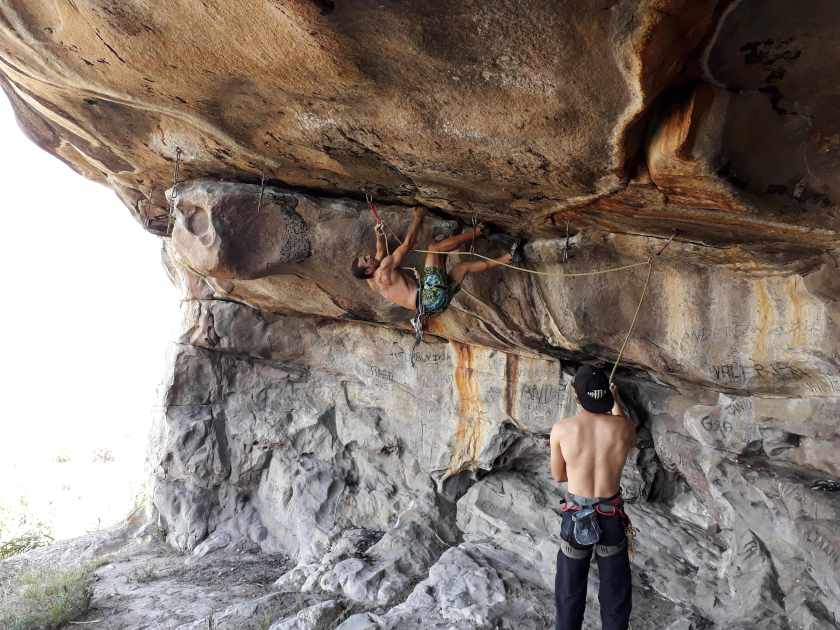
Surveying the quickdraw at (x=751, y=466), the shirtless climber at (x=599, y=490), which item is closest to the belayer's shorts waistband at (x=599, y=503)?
the shirtless climber at (x=599, y=490)

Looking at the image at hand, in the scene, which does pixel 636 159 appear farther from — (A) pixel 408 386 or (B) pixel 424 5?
(A) pixel 408 386

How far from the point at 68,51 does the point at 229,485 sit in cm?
570

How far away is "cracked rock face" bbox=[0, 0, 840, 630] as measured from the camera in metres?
2.24

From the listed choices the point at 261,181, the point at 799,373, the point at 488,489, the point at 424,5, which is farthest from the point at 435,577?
the point at 424,5

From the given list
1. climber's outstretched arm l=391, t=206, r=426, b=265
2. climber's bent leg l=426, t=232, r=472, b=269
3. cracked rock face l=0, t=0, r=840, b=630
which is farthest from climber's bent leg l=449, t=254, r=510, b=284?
climber's outstretched arm l=391, t=206, r=426, b=265

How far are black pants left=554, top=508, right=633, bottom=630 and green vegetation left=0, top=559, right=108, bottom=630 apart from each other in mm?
4691

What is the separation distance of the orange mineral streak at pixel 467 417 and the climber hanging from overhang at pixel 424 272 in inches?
69.9

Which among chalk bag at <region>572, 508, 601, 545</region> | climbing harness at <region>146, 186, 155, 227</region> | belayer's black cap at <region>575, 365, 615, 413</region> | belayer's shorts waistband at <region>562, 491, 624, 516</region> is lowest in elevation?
chalk bag at <region>572, 508, 601, 545</region>

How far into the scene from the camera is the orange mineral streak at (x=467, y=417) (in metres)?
5.86

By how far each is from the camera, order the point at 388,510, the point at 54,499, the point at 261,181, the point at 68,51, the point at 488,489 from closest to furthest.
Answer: the point at 68,51, the point at 261,181, the point at 488,489, the point at 388,510, the point at 54,499

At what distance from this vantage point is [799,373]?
341 centimetres

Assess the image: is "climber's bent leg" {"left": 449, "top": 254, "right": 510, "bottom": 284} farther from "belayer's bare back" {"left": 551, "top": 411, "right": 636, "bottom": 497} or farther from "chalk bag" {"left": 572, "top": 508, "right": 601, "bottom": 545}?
"chalk bag" {"left": 572, "top": 508, "right": 601, "bottom": 545}

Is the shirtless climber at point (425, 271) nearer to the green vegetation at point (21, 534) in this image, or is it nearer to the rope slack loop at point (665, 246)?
the rope slack loop at point (665, 246)

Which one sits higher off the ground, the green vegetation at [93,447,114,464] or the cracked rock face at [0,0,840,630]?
the cracked rock face at [0,0,840,630]
